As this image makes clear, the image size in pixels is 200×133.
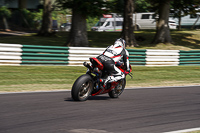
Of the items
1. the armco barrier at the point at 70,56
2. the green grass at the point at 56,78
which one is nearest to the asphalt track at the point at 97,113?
the green grass at the point at 56,78

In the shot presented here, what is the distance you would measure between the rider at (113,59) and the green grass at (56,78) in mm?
2655

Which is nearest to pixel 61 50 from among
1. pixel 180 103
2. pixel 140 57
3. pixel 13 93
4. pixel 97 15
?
pixel 140 57

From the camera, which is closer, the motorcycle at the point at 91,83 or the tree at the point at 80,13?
the motorcycle at the point at 91,83

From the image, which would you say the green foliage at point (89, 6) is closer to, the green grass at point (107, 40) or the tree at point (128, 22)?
the tree at point (128, 22)

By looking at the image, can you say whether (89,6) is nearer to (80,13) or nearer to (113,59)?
(80,13)

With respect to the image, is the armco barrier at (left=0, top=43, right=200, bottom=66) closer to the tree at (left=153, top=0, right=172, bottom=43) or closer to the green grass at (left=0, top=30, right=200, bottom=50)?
the green grass at (left=0, top=30, right=200, bottom=50)

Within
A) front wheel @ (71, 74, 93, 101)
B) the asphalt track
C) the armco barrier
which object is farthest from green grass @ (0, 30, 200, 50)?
front wheel @ (71, 74, 93, 101)

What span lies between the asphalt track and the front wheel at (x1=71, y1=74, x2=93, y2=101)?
0.18m

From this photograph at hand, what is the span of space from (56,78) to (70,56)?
12.7 feet

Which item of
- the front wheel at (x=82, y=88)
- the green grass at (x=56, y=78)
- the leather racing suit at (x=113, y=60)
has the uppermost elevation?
the leather racing suit at (x=113, y=60)

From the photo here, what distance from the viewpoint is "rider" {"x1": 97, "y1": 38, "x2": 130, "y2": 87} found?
24.9ft

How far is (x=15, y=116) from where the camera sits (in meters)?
5.77

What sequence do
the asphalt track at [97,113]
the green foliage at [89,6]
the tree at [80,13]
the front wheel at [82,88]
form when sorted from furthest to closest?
the tree at [80,13] → the green foliage at [89,6] → the front wheel at [82,88] → the asphalt track at [97,113]

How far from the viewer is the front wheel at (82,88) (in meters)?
7.04
